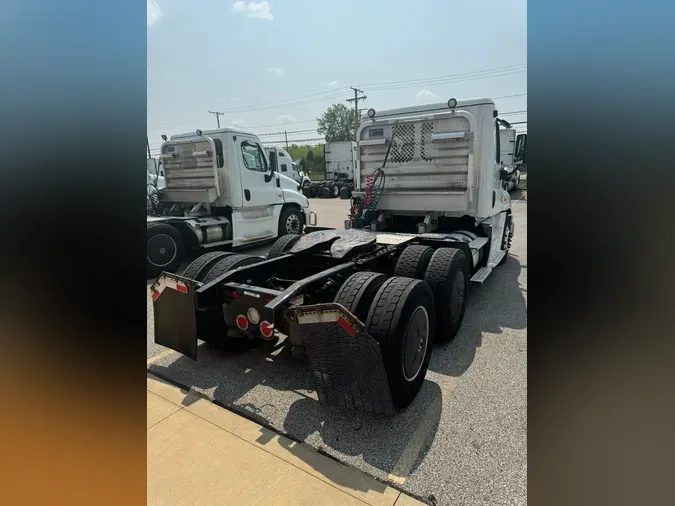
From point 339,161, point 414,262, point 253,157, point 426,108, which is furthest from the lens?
point 339,161

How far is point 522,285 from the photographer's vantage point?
670 cm

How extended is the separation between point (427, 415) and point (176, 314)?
7.57 ft

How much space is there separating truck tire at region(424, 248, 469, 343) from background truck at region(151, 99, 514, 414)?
0.04 feet

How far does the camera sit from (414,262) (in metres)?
4.47

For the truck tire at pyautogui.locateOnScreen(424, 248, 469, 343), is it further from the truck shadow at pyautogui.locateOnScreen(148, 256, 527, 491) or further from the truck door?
the truck door

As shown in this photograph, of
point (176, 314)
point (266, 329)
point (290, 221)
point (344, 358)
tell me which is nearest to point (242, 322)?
point (266, 329)

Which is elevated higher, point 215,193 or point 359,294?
point 215,193

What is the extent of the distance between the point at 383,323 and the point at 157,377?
7.55ft

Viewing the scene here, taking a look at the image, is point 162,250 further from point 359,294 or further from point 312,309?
point 312,309
